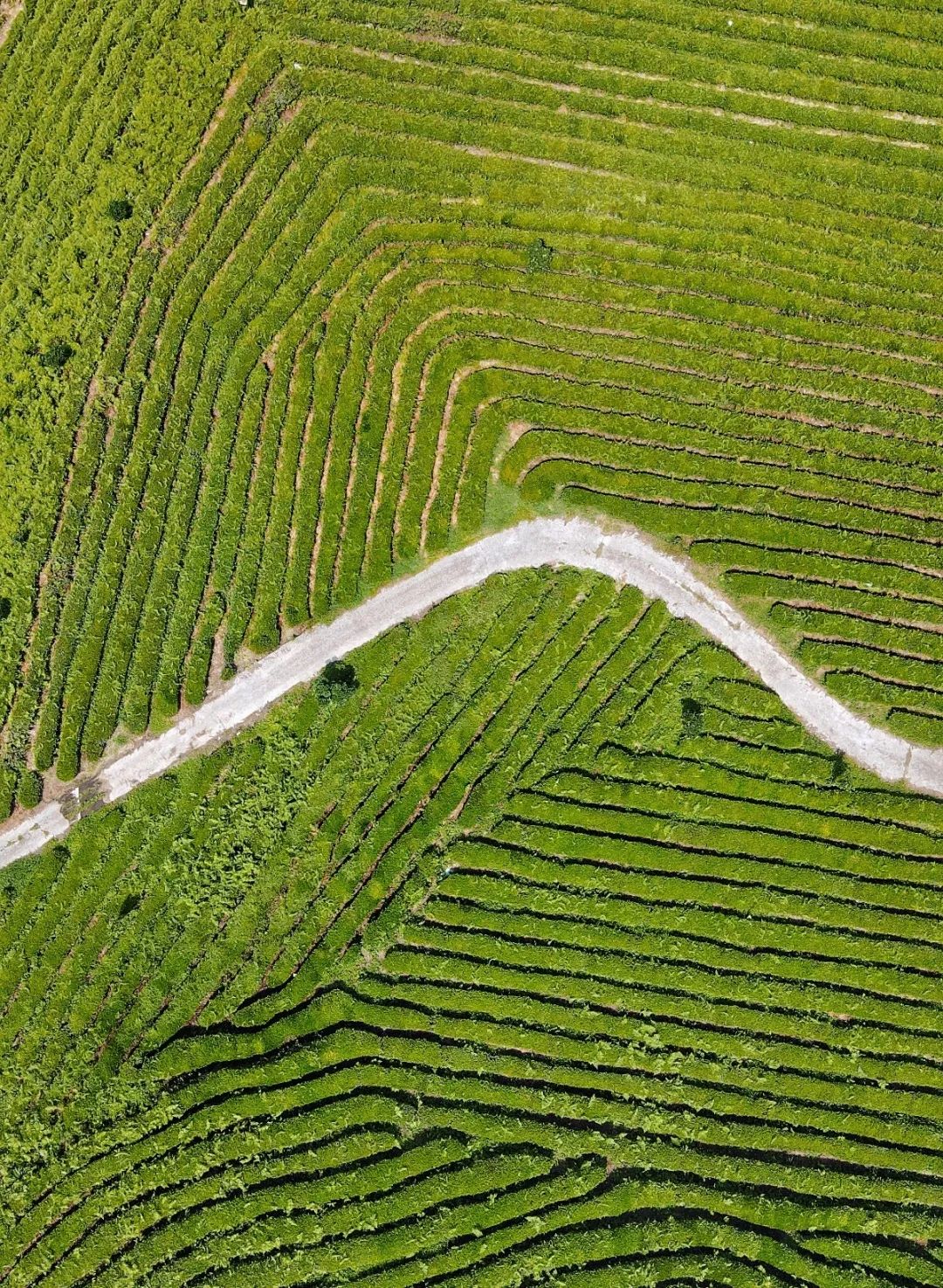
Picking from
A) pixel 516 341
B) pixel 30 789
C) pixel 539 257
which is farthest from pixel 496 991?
pixel 539 257

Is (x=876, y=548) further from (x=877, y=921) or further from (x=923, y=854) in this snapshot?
(x=877, y=921)

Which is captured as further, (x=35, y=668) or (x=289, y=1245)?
(x=35, y=668)

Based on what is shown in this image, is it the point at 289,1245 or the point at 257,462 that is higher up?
the point at 257,462

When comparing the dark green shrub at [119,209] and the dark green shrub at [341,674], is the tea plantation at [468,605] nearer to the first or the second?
the dark green shrub at [119,209]

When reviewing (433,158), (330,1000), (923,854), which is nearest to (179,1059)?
(330,1000)

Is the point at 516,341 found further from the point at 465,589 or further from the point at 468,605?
the point at 468,605

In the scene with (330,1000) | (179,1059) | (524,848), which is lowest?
(179,1059)
